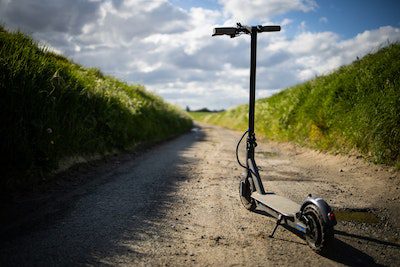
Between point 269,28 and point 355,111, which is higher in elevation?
point 269,28

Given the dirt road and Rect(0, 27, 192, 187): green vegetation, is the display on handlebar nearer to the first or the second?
the dirt road

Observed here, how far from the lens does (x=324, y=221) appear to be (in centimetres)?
377

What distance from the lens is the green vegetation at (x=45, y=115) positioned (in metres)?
6.11

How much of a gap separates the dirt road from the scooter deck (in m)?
0.36

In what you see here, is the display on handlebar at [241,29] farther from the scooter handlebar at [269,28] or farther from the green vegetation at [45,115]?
the green vegetation at [45,115]

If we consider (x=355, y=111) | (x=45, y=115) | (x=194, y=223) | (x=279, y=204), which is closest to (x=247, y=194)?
(x=279, y=204)

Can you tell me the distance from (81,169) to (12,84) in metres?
2.90

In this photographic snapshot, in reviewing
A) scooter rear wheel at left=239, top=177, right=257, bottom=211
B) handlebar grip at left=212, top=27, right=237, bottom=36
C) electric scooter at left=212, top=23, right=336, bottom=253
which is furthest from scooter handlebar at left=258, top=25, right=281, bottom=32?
scooter rear wheel at left=239, top=177, right=257, bottom=211

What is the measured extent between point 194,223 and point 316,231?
71.7 inches

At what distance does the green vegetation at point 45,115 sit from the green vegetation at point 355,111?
23.9 feet

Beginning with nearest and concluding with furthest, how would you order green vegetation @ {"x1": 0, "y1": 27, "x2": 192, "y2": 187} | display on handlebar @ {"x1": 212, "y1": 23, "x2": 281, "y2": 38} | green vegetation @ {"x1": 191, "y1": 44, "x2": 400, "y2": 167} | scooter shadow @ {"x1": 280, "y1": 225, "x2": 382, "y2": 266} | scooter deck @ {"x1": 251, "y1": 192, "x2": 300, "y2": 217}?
scooter shadow @ {"x1": 280, "y1": 225, "x2": 382, "y2": 266} < scooter deck @ {"x1": 251, "y1": 192, "x2": 300, "y2": 217} < display on handlebar @ {"x1": 212, "y1": 23, "x2": 281, "y2": 38} < green vegetation @ {"x1": 0, "y1": 27, "x2": 192, "y2": 187} < green vegetation @ {"x1": 191, "y1": 44, "x2": 400, "y2": 167}

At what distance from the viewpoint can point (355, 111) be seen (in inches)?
385

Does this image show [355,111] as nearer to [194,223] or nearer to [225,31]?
[225,31]

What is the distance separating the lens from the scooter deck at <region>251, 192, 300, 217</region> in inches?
172
